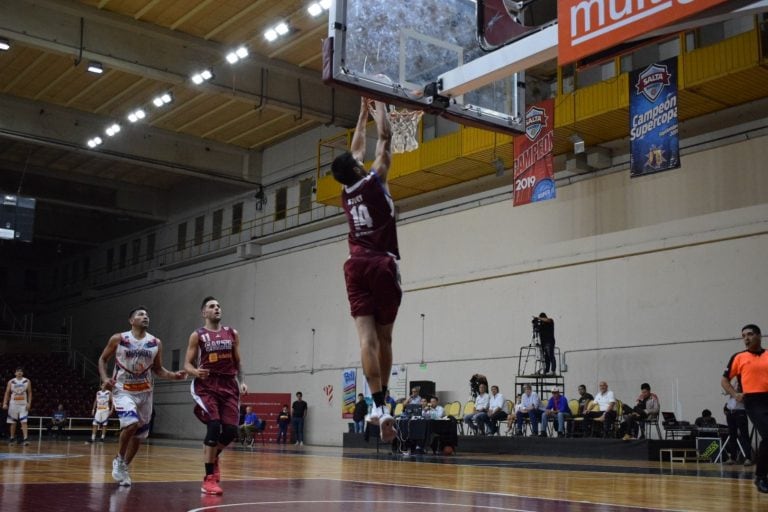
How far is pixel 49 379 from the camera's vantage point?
38312 millimetres

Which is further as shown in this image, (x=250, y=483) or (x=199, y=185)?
(x=199, y=185)

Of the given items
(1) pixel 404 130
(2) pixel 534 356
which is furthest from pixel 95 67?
(1) pixel 404 130

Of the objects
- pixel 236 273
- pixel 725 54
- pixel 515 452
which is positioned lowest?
pixel 515 452

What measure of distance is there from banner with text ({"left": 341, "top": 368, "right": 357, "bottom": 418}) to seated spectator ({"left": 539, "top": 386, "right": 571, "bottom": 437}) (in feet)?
31.1

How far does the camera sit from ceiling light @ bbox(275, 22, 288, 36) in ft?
75.2

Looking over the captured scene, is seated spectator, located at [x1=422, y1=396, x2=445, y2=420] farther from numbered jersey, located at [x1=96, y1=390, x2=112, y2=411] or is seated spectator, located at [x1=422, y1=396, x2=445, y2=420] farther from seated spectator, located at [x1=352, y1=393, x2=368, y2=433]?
numbered jersey, located at [x1=96, y1=390, x2=112, y2=411]

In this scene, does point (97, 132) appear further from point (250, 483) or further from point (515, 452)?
point (250, 483)

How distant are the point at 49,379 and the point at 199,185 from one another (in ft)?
36.8

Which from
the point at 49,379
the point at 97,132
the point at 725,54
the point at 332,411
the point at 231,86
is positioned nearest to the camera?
the point at 725,54

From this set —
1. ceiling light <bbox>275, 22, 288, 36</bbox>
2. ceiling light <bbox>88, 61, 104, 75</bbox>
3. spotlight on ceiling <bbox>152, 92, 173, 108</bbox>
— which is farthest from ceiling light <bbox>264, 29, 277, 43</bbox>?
spotlight on ceiling <bbox>152, 92, 173, 108</bbox>

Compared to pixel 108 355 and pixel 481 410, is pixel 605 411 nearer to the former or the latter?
pixel 481 410

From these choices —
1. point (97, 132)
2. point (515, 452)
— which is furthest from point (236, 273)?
point (515, 452)

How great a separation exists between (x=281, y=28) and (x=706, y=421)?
48.2 feet

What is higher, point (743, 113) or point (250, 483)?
point (743, 113)
